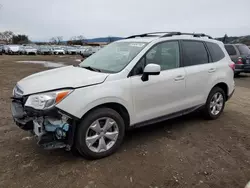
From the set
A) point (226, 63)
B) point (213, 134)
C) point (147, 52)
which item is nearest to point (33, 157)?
point (147, 52)

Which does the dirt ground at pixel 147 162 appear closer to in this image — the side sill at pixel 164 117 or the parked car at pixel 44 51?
the side sill at pixel 164 117

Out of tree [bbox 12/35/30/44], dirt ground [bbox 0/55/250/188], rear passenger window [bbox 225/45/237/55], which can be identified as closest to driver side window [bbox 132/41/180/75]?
dirt ground [bbox 0/55/250/188]

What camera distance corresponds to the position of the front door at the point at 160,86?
366 cm

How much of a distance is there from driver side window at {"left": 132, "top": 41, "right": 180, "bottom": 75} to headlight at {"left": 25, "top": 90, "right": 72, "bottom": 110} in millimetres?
1158

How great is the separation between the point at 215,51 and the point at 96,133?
324cm

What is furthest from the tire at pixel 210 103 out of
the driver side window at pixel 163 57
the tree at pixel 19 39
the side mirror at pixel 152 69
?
the tree at pixel 19 39

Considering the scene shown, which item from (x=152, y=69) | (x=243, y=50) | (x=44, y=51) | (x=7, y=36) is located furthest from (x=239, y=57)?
(x=7, y=36)

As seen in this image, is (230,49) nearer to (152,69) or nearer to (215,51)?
(215,51)

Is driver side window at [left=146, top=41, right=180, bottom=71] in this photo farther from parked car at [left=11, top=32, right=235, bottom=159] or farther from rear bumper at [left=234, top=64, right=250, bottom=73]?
rear bumper at [left=234, top=64, right=250, bottom=73]

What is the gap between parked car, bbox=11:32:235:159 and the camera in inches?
121

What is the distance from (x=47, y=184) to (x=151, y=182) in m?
1.26

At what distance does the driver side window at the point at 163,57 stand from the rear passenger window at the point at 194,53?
20 centimetres

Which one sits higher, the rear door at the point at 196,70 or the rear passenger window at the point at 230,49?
the rear passenger window at the point at 230,49

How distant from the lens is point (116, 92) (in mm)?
3371
